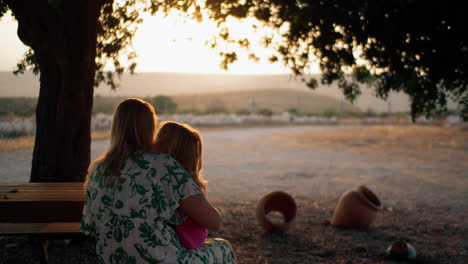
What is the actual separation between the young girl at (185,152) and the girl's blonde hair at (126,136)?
3.1 inches

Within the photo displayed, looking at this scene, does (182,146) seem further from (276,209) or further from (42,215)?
(276,209)

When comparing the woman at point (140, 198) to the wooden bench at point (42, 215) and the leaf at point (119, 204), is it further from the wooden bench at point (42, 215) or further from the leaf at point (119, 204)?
the wooden bench at point (42, 215)

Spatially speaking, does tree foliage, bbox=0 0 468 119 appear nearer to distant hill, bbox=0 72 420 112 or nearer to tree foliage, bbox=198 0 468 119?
tree foliage, bbox=198 0 468 119

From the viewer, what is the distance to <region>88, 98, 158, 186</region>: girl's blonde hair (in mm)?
2273

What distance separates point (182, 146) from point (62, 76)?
294 cm

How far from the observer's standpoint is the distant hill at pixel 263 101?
83.1 metres

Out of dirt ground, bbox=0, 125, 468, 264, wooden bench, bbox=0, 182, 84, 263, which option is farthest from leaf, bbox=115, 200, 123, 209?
dirt ground, bbox=0, 125, 468, 264

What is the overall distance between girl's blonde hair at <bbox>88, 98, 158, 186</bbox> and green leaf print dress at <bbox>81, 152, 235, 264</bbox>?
1.6 inches

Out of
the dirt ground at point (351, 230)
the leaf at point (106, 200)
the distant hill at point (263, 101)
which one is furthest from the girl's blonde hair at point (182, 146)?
the distant hill at point (263, 101)

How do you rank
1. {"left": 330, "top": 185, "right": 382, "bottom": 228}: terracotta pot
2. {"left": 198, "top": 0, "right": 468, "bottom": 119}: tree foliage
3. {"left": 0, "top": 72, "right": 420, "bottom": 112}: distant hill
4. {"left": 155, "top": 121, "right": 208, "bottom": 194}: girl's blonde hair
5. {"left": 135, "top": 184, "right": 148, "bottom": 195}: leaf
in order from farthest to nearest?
{"left": 0, "top": 72, "right": 420, "bottom": 112}: distant hill, {"left": 330, "top": 185, "right": 382, "bottom": 228}: terracotta pot, {"left": 198, "top": 0, "right": 468, "bottom": 119}: tree foliage, {"left": 155, "top": 121, "right": 208, "bottom": 194}: girl's blonde hair, {"left": 135, "top": 184, "right": 148, "bottom": 195}: leaf

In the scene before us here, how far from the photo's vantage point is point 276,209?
6480 millimetres

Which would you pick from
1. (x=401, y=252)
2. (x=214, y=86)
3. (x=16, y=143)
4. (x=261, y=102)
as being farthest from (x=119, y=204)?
(x=214, y=86)

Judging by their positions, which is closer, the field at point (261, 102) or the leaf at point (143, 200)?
the leaf at point (143, 200)

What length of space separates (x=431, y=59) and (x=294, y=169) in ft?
24.9
